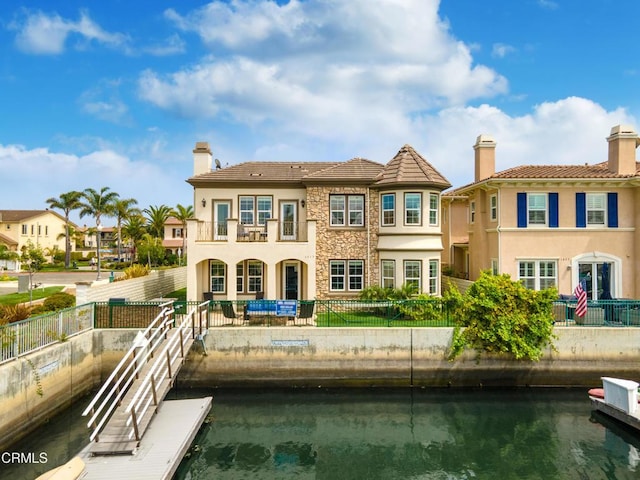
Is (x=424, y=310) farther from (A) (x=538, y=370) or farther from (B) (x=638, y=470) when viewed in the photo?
(B) (x=638, y=470)

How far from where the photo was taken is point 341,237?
2416 cm

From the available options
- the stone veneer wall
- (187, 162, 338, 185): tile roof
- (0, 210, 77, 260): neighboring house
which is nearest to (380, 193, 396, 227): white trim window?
the stone veneer wall

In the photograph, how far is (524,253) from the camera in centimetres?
2380

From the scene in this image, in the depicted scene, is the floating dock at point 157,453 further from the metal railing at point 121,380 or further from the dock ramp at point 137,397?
the metal railing at point 121,380

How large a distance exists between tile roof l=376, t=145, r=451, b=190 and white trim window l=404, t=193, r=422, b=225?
0.81m

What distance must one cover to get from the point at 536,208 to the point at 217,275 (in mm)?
18212

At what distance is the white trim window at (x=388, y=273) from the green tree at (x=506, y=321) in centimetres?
584

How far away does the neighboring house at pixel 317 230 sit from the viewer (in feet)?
73.7

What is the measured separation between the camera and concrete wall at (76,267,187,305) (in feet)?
62.0

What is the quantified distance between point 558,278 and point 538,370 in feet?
25.3

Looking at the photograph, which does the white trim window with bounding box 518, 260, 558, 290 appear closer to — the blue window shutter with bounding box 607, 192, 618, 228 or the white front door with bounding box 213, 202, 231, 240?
the blue window shutter with bounding box 607, 192, 618, 228

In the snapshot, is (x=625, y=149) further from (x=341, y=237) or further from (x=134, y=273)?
(x=134, y=273)

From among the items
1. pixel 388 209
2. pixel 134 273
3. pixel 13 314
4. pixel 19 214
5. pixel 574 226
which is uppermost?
pixel 19 214

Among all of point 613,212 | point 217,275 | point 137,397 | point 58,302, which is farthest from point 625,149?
point 58,302
